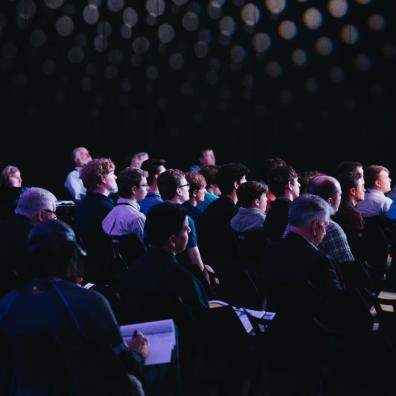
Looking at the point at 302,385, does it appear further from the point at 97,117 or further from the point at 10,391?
the point at 97,117

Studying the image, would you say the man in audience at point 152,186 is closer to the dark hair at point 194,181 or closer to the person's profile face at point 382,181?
the dark hair at point 194,181

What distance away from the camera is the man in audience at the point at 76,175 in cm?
937

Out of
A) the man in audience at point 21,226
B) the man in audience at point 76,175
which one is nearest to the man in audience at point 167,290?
the man in audience at point 21,226

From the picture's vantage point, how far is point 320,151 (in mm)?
10680

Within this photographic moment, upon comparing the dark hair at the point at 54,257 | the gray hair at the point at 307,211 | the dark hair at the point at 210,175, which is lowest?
the dark hair at the point at 210,175

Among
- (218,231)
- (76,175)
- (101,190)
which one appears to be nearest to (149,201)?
(101,190)

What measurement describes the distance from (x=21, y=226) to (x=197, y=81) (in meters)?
6.94

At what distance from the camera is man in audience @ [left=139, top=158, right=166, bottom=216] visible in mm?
5871

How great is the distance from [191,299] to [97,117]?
7.79 m

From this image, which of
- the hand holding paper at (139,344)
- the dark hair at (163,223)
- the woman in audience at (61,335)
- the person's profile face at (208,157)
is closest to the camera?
the woman in audience at (61,335)

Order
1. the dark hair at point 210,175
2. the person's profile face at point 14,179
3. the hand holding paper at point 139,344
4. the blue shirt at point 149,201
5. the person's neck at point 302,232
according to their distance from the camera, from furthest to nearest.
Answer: the person's profile face at point 14,179, the dark hair at point 210,175, the blue shirt at point 149,201, the person's neck at point 302,232, the hand holding paper at point 139,344

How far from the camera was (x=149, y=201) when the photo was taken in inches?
232

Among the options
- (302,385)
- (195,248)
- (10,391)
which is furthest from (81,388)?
(195,248)

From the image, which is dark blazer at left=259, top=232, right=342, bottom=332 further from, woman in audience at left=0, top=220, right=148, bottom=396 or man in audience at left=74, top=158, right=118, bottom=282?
man in audience at left=74, top=158, right=118, bottom=282
